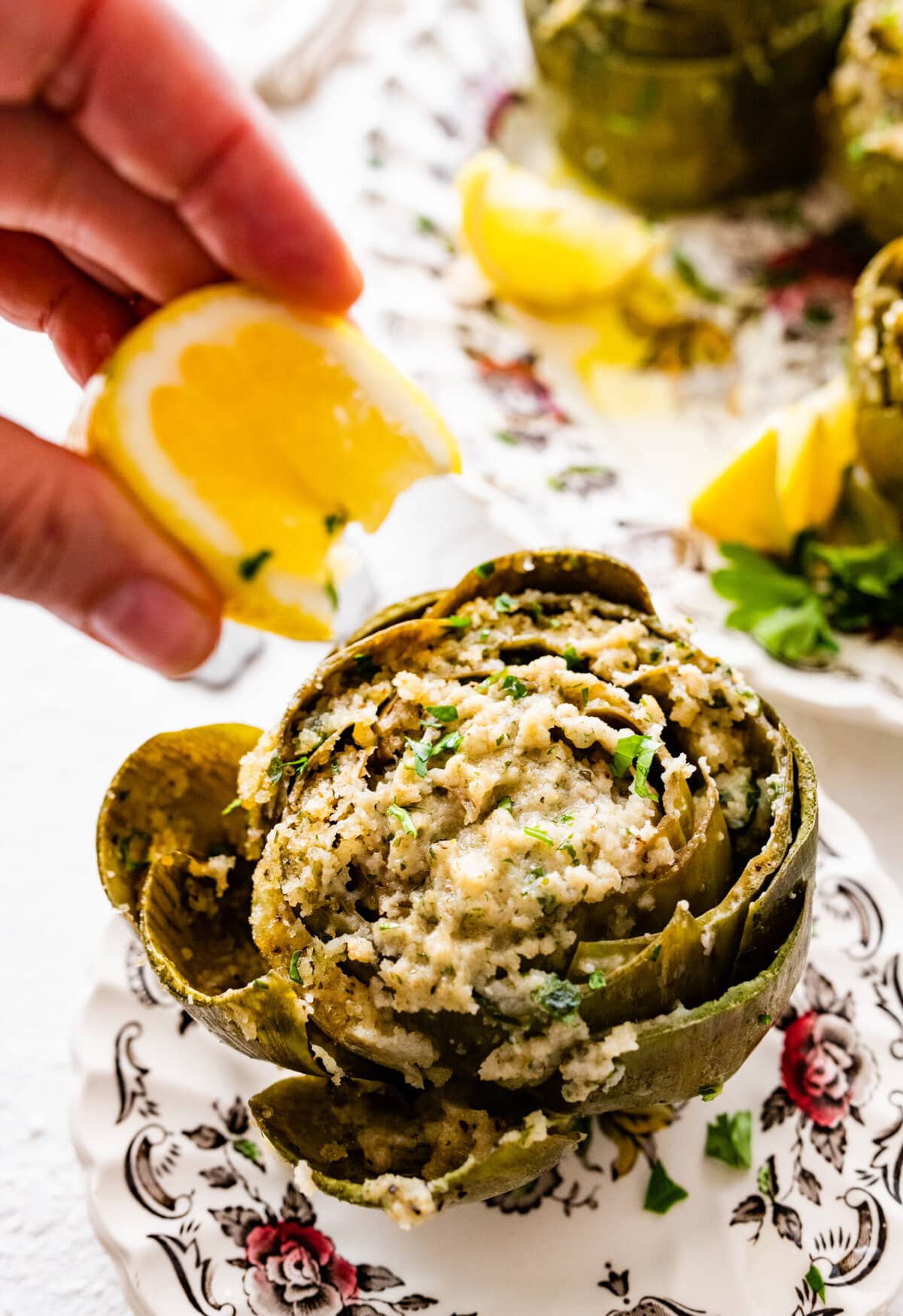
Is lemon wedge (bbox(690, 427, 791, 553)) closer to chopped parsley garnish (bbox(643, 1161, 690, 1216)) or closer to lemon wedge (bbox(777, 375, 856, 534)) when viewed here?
lemon wedge (bbox(777, 375, 856, 534))

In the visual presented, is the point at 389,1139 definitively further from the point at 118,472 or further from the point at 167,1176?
the point at 118,472

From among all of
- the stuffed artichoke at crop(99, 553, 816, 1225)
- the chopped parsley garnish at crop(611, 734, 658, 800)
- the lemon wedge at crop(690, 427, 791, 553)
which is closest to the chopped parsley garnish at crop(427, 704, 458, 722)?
the stuffed artichoke at crop(99, 553, 816, 1225)

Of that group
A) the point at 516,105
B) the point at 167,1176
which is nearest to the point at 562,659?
the point at 167,1176

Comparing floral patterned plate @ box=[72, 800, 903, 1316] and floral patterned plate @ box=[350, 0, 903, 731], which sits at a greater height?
floral patterned plate @ box=[350, 0, 903, 731]

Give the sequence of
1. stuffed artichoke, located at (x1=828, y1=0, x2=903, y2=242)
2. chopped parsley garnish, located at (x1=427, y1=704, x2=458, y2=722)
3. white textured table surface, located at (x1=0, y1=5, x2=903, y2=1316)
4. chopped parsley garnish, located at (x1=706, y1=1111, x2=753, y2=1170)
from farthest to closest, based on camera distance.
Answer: stuffed artichoke, located at (x1=828, y1=0, x2=903, y2=242) → white textured table surface, located at (x1=0, y1=5, x2=903, y2=1316) → chopped parsley garnish, located at (x1=706, y1=1111, x2=753, y2=1170) → chopped parsley garnish, located at (x1=427, y1=704, x2=458, y2=722)

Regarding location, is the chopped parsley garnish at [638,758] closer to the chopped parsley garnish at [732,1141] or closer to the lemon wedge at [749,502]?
the chopped parsley garnish at [732,1141]

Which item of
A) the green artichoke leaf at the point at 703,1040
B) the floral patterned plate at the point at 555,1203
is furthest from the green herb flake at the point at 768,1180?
the green artichoke leaf at the point at 703,1040
